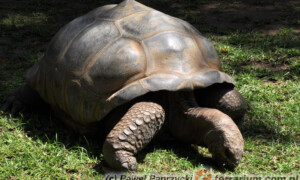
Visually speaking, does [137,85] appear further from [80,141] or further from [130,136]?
[80,141]

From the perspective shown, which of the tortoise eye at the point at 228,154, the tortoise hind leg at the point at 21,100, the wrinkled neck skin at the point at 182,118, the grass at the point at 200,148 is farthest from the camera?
the tortoise hind leg at the point at 21,100

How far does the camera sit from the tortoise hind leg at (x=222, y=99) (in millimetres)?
3357

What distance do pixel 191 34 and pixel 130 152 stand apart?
A: 125 cm

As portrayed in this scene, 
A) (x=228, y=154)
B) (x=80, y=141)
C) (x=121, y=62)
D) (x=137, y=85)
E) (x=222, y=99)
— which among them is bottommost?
(x=80, y=141)

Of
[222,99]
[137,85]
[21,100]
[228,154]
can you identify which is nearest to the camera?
[228,154]

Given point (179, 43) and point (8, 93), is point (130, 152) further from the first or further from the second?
point (8, 93)

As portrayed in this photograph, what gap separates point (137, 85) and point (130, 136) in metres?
0.40

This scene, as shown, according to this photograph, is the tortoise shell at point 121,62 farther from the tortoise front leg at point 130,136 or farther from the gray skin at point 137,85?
the tortoise front leg at point 130,136

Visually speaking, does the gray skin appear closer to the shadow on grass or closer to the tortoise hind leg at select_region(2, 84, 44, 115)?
the shadow on grass

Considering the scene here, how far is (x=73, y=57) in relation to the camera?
3367mm

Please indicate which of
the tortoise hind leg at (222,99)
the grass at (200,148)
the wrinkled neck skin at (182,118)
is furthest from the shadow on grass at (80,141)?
the tortoise hind leg at (222,99)

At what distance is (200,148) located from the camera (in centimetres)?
323

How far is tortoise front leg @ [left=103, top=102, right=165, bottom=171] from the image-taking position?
2.81 metres

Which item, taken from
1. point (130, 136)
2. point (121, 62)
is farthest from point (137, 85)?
point (130, 136)
